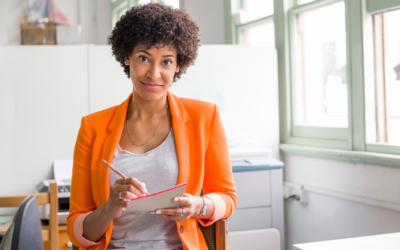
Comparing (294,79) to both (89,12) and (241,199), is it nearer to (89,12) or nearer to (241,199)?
(241,199)

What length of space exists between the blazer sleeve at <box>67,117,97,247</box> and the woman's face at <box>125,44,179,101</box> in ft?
0.87

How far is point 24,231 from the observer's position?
1.02m

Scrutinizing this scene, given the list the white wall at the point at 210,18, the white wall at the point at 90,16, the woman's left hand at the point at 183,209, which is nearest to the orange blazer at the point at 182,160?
the woman's left hand at the point at 183,209

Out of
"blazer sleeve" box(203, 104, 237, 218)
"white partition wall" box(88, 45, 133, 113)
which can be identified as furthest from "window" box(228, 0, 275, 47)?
"blazer sleeve" box(203, 104, 237, 218)

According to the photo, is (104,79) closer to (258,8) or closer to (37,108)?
(37,108)

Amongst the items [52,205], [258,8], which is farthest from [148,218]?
[258,8]

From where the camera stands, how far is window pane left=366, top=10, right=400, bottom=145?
2072 mm

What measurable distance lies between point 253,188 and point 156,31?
4.35 feet

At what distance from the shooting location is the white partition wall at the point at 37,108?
2383 millimetres

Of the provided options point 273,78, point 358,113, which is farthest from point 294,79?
point 358,113

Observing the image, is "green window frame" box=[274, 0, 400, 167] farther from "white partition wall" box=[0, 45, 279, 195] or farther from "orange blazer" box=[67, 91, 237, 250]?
"orange blazer" box=[67, 91, 237, 250]

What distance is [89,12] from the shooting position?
539 cm

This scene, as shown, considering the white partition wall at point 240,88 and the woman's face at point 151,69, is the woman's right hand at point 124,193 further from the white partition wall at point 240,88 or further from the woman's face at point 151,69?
the white partition wall at point 240,88

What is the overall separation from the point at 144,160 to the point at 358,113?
1.36 metres
